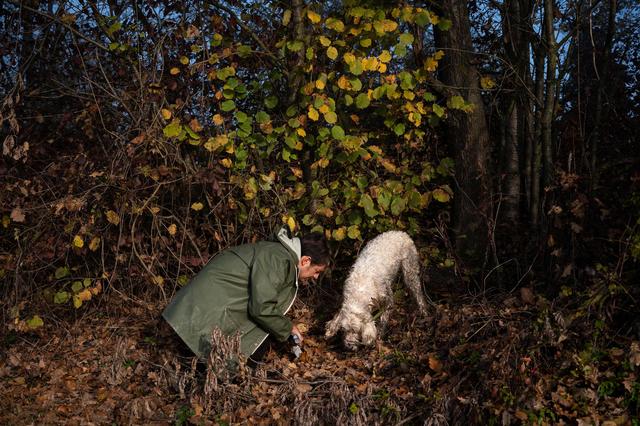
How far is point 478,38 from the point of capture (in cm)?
607

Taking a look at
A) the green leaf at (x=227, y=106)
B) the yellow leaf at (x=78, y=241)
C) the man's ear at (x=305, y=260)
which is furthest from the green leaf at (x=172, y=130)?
the man's ear at (x=305, y=260)

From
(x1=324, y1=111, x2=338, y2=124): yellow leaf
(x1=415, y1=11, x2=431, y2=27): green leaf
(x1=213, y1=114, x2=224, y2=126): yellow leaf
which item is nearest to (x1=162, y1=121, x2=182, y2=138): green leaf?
(x1=213, y1=114, x2=224, y2=126): yellow leaf

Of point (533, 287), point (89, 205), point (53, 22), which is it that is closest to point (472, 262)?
point (533, 287)

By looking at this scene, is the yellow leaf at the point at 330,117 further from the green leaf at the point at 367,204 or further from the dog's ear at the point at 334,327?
the dog's ear at the point at 334,327

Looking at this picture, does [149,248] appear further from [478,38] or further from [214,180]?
[478,38]

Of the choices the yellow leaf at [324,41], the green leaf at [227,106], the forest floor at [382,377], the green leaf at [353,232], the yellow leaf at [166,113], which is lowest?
the forest floor at [382,377]

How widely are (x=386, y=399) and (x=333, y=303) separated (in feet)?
5.93

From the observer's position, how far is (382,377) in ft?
13.0

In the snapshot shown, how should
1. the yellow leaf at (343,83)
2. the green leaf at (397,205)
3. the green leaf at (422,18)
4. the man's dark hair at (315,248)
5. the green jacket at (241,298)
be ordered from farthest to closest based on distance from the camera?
the green leaf at (397,205), the yellow leaf at (343,83), the green leaf at (422,18), the man's dark hair at (315,248), the green jacket at (241,298)

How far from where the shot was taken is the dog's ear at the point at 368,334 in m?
4.29

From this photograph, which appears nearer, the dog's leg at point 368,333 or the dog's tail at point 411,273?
the dog's leg at point 368,333

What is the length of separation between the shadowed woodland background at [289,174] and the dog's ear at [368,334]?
125mm

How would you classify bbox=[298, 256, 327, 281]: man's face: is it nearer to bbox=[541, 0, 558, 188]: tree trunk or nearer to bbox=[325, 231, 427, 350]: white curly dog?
bbox=[325, 231, 427, 350]: white curly dog

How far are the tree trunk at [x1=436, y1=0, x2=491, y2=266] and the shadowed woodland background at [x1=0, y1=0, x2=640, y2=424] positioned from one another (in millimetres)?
21
